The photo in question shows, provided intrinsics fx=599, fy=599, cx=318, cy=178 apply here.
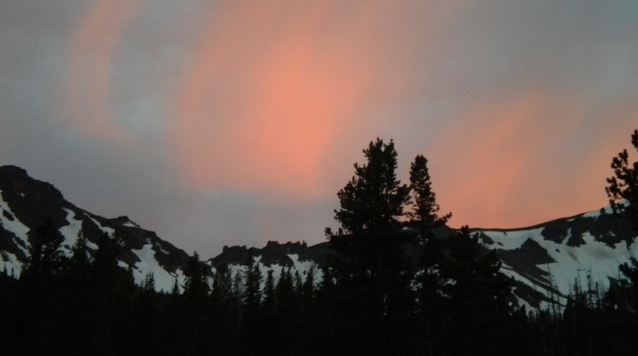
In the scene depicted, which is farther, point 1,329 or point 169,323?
point 169,323

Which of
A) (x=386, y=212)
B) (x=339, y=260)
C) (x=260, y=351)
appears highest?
(x=386, y=212)

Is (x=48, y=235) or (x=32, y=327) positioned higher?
(x=48, y=235)

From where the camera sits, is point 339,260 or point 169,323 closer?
point 339,260

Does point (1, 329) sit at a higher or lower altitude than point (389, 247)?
lower

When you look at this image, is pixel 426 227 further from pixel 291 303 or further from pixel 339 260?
pixel 291 303

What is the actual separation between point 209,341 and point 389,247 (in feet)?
175

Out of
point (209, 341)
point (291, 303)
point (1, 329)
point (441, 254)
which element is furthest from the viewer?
point (291, 303)

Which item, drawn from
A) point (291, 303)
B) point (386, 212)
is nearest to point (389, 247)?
point (386, 212)

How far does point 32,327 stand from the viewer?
120ft

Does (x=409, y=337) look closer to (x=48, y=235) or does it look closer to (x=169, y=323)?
(x=48, y=235)

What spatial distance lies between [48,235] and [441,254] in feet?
80.4

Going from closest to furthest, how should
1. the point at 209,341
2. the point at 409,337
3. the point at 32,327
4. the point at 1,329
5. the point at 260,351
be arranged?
the point at 409,337, the point at 32,327, the point at 1,329, the point at 260,351, the point at 209,341

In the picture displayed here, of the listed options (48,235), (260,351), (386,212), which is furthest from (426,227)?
(260,351)

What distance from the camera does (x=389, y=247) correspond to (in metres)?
25.5
